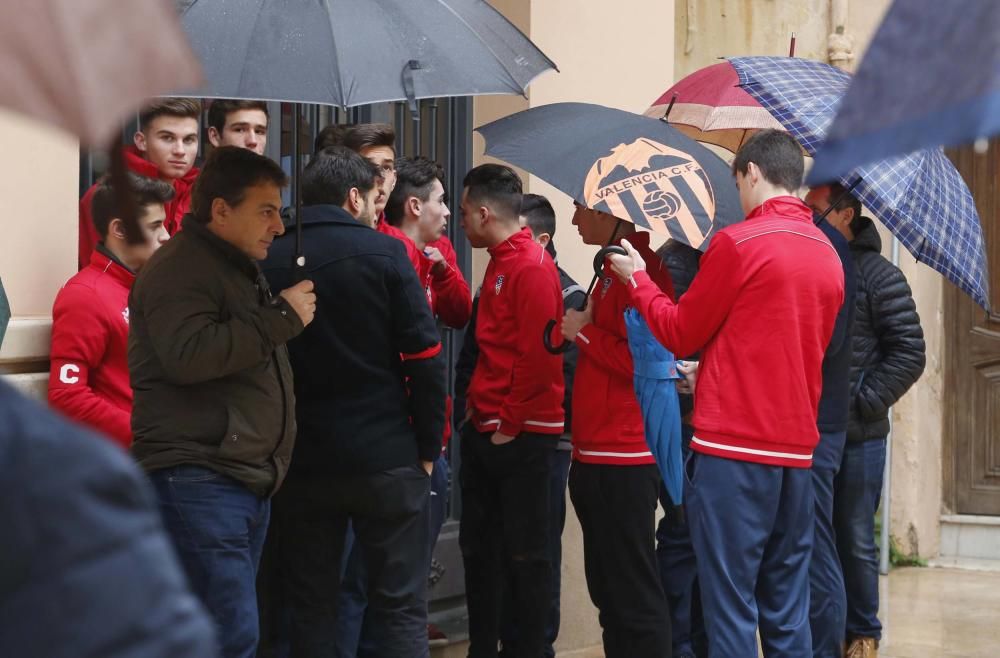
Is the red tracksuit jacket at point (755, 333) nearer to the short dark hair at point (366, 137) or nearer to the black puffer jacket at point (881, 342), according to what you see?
the short dark hair at point (366, 137)

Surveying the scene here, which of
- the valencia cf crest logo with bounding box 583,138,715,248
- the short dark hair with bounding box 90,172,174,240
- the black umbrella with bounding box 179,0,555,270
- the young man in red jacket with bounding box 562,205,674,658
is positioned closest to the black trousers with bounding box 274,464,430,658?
the young man in red jacket with bounding box 562,205,674,658

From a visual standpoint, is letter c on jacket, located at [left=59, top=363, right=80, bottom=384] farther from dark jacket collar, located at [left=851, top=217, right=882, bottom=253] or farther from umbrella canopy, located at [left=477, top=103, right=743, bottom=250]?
dark jacket collar, located at [left=851, top=217, right=882, bottom=253]

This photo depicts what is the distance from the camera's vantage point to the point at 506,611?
5668 mm

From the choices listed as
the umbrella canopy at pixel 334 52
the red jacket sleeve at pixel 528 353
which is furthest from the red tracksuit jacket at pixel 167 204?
the red jacket sleeve at pixel 528 353

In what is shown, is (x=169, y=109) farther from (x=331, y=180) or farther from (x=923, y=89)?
(x=923, y=89)

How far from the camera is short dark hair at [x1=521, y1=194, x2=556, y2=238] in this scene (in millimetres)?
6016

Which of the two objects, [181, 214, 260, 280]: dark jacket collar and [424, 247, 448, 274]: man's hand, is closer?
[181, 214, 260, 280]: dark jacket collar

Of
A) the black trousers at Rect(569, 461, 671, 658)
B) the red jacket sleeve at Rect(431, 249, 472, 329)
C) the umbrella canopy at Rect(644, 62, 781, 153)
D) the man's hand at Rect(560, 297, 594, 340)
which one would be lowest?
the black trousers at Rect(569, 461, 671, 658)

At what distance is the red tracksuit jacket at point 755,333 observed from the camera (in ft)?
14.8

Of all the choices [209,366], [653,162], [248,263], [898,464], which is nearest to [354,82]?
[248,263]

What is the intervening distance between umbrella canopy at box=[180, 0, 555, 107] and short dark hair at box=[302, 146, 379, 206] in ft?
2.23

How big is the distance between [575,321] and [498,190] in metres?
0.68

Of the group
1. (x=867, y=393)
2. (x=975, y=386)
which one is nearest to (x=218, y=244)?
(x=867, y=393)

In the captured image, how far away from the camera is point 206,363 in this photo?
379 centimetres
